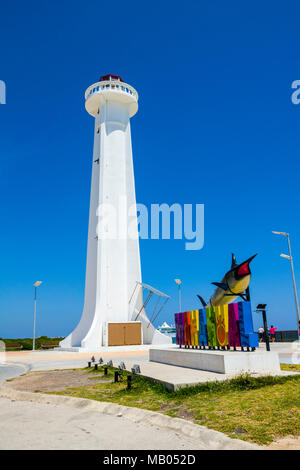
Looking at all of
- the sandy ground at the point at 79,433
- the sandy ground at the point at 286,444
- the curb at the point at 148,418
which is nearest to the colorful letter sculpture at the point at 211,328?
the curb at the point at 148,418

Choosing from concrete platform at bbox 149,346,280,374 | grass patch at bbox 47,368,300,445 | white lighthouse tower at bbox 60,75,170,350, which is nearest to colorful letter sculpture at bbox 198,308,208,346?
concrete platform at bbox 149,346,280,374

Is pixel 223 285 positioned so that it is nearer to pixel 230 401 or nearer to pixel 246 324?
pixel 246 324

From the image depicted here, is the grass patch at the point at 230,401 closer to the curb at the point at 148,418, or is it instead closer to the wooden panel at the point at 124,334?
the curb at the point at 148,418

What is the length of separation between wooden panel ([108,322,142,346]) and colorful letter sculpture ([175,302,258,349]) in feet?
62.2

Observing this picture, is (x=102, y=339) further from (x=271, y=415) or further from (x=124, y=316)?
(x=271, y=415)

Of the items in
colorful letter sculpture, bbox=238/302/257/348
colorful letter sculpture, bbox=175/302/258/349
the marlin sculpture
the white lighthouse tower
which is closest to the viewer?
colorful letter sculpture, bbox=238/302/257/348

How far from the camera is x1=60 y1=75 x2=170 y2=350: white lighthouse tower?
38906mm

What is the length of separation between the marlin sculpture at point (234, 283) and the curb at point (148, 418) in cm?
860

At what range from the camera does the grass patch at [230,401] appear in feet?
19.9

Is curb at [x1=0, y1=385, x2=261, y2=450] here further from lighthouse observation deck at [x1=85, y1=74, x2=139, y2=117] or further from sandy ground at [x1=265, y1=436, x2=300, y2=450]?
lighthouse observation deck at [x1=85, y1=74, x2=139, y2=117]

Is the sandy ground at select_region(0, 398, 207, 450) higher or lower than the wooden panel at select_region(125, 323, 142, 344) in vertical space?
lower
